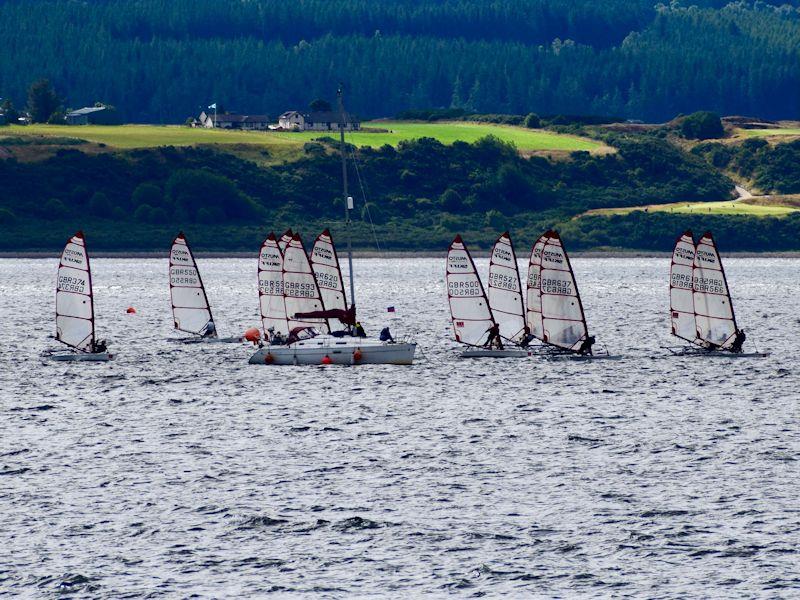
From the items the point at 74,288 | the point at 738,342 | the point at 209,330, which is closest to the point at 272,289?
the point at 74,288

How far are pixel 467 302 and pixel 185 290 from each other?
18.3 meters

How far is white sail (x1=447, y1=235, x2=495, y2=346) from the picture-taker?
8025cm

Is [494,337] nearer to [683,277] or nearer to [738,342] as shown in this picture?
[683,277]

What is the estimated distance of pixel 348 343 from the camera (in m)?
79.8

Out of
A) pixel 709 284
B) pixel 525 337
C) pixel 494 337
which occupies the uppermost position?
pixel 709 284

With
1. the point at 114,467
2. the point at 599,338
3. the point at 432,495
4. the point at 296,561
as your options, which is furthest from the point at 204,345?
the point at 296,561

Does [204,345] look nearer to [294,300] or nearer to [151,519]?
[294,300]

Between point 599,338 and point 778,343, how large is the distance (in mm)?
11878

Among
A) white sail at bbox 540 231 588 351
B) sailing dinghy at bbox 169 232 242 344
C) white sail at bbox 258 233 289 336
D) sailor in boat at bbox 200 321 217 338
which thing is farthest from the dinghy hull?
sailor in boat at bbox 200 321 217 338

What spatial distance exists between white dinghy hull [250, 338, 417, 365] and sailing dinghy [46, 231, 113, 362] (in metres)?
9.49

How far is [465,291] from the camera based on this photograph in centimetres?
8062

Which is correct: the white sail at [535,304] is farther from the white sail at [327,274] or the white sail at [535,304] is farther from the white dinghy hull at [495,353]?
the white sail at [327,274]

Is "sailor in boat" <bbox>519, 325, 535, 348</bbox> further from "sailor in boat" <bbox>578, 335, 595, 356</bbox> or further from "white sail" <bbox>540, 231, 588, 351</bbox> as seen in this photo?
"sailor in boat" <bbox>578, 335, 595, 356</bbox>

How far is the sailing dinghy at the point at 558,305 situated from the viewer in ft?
264
